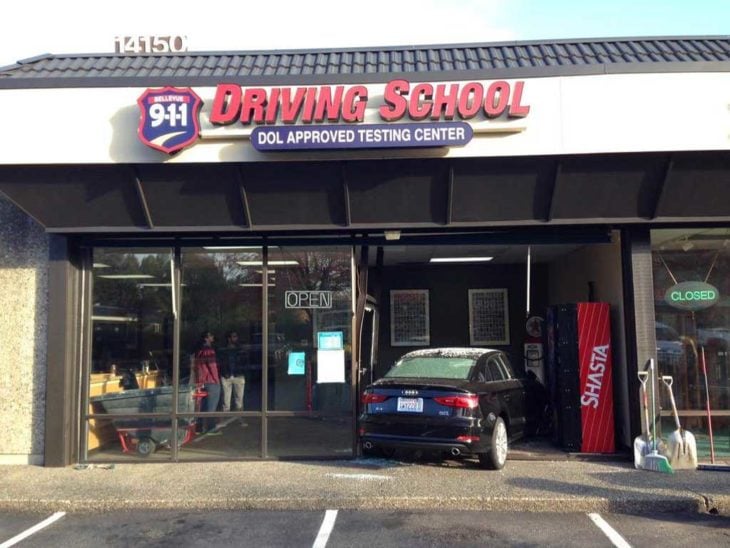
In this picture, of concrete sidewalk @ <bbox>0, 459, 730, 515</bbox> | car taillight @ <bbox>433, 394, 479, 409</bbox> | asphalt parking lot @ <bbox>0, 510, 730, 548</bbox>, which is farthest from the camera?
car taillight @ <bbox>433, 394, 479, 409</bbox>

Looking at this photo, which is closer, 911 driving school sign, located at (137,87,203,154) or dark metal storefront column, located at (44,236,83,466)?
911 driving school sign, located at (137,87,203,154)

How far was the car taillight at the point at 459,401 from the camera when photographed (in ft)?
27.4

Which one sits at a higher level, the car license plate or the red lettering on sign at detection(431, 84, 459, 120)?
the red lettering on sign at detection(431, 84, 459, 120)

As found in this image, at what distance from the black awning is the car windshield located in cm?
189

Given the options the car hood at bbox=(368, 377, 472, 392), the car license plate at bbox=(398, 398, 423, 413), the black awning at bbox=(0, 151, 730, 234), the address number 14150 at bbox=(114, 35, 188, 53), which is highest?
the address number 14150 at bbox=(114, 35, 188, 53)

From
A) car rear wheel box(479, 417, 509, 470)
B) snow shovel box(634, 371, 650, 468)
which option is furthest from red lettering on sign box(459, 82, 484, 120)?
snow shovel box(634, 371, 650, 468)

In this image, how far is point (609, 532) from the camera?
6465mm

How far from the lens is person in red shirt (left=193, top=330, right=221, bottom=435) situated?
387 inches

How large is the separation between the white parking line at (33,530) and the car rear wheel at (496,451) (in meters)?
4.91

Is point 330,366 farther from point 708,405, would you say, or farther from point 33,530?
point 708,405

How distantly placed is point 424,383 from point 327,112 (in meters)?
3.68

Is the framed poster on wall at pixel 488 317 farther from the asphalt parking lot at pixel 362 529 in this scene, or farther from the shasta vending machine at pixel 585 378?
the asphalt parking lot at pixel 362 529

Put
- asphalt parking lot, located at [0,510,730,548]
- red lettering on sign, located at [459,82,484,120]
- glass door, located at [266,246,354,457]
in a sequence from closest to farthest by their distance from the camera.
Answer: asphalt parking lot, located at [0,510,730,548], red lettering on sign, located at [459,82,484,120], glass door, located at [266,246,354,457]

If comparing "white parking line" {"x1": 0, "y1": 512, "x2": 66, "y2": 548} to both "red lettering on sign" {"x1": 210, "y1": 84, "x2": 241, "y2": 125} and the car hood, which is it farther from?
"red lettering on sign" {"x1": 210, "y1": 84, "x2": 241, "y2": 125}
